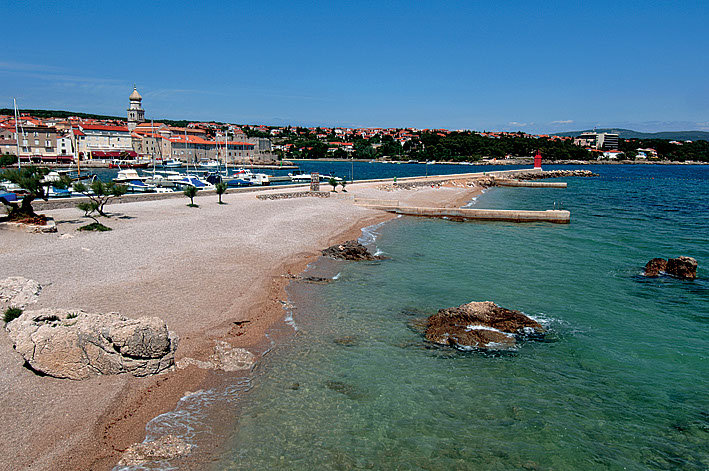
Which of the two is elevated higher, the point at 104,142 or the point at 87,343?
the point at 104,142

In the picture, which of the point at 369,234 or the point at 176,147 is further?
the point at 176,147

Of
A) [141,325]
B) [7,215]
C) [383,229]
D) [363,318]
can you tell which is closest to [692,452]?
[363,318]

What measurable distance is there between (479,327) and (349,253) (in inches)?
339

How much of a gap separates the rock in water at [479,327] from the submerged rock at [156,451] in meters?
6.27

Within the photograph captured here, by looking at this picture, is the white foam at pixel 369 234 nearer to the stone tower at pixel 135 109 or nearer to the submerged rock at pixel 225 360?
the submerged rock at pixel 225 360

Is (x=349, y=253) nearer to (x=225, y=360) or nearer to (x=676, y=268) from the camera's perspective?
(x=225, y=360)

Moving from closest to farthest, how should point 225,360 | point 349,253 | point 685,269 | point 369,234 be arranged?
point 225,360
point 685,269
point 349,253
point 369,234

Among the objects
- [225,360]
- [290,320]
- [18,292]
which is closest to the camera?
[225,360]

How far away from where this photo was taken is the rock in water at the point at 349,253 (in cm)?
1888

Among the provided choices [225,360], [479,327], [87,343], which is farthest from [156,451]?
[479,327]

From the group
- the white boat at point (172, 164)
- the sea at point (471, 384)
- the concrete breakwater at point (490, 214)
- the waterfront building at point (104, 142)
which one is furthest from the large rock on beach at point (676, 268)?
the waterfront building at point (104, 142)

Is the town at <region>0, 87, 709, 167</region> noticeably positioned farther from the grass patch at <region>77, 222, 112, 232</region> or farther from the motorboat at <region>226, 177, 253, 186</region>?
the grass patch at <region>77, 222, 112, 232</region>

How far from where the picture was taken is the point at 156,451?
6.58 m

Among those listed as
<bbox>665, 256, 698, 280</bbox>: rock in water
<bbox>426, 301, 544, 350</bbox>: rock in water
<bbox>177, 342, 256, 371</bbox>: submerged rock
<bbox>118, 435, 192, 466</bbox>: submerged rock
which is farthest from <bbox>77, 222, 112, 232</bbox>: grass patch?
<bbox>665, 256, 698, 280</bbox>: rock in water
